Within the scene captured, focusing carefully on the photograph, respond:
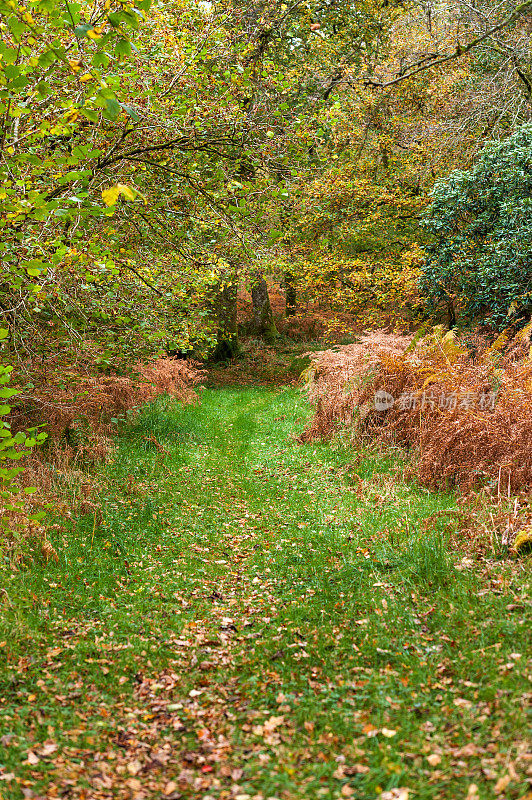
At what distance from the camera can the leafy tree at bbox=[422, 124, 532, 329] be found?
33.4 feet

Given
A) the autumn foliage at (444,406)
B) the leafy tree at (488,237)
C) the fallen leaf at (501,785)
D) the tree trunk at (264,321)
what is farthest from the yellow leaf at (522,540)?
the tree trunk at (264,321)

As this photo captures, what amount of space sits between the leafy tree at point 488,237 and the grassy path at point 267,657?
5.20 meters

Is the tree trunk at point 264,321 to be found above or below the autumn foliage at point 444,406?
above

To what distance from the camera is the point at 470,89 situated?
1502 centimetres

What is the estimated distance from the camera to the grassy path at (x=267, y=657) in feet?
10.1

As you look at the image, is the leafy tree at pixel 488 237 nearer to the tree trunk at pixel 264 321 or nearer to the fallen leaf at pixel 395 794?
the fallen leaf at pixel 395 794

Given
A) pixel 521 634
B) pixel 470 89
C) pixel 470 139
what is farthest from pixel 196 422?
pixel 470 89

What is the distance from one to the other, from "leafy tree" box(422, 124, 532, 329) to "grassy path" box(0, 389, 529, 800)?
5196 millimetres

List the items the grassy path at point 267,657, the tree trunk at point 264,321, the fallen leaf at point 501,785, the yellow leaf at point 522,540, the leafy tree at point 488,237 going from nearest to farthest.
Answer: the fallen leaf at point 501,785 → the grassy path at point 267,657 → the yellow leaf at point 522,540 → the leafy tree at point 488,237 → the tree trunk at point 264,321

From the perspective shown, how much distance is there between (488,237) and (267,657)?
951 cm

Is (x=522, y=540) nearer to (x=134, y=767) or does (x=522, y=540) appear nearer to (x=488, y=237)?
(x=134, y=767)

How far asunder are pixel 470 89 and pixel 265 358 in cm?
1129

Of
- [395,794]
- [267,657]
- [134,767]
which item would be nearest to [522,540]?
[267,657]

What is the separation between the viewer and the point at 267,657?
14.3ft
